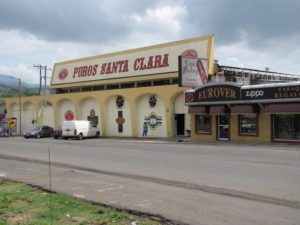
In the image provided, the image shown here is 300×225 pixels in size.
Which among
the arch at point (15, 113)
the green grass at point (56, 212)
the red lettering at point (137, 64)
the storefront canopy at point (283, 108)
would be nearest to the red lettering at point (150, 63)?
the red lettering at point (137, 64)

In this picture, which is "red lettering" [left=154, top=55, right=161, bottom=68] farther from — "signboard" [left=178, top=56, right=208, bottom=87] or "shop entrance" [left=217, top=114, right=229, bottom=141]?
"shop entrance" [left=217, top=114, right=229, bottom=141]

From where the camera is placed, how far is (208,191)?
35.6ft

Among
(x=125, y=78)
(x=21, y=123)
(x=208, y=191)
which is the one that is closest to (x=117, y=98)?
(x=125, y=78)

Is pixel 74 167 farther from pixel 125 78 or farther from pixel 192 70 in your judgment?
pixel 125 78

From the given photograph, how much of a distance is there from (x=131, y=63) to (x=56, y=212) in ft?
136

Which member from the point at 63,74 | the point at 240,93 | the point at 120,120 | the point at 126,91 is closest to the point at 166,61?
the point at 126,91

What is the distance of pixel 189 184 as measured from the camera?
12.0 m

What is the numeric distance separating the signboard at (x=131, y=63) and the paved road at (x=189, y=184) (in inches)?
954

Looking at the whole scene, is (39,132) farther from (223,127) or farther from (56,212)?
(56,212)

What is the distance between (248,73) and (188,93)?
11.5 metres

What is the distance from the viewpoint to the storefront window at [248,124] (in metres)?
32.8

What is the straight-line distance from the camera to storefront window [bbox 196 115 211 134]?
3638cm

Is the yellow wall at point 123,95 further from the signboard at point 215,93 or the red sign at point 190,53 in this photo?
the signboard at point 215,93

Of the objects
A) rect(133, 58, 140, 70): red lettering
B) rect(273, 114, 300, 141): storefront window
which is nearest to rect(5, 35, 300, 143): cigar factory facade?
rect(273, 114, 300, 141): storefront window
